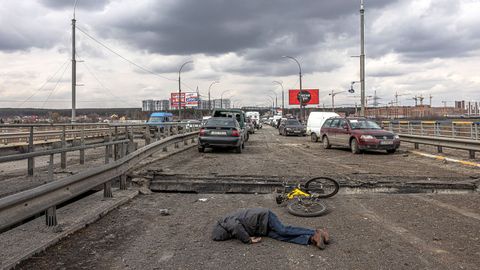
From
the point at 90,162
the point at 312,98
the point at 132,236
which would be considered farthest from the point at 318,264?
the point at 312,98

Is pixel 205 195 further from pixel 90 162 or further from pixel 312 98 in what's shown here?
pixel 312 98

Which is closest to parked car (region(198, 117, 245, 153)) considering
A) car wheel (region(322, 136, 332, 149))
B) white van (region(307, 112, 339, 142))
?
car wheel (region(322, 136, 332, 149))

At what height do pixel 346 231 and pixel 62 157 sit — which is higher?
pixel 62 157

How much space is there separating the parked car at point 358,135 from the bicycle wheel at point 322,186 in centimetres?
887

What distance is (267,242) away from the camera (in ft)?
15.7

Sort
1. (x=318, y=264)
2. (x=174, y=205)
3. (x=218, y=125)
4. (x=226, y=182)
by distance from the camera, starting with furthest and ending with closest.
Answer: (x=218, y=125), (x=226, y=182), (x=174, y=205), (x=318, y=264)

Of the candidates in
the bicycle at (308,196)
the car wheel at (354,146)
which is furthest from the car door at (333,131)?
the bicycle at (308,196)

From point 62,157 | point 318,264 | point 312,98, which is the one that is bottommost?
point 318,264

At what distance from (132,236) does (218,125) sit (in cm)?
1210

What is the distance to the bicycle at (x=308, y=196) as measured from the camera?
6.14 m

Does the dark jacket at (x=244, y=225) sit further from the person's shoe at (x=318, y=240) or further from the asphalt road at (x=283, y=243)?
the person's shoe at (x=318, y=240)

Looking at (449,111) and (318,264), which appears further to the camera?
(449,111)

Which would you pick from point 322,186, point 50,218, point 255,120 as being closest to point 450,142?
point 322,186

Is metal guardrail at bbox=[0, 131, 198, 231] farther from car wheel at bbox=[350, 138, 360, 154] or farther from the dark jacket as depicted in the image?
car wheel at bbox=[350, 138, 360, 154]
